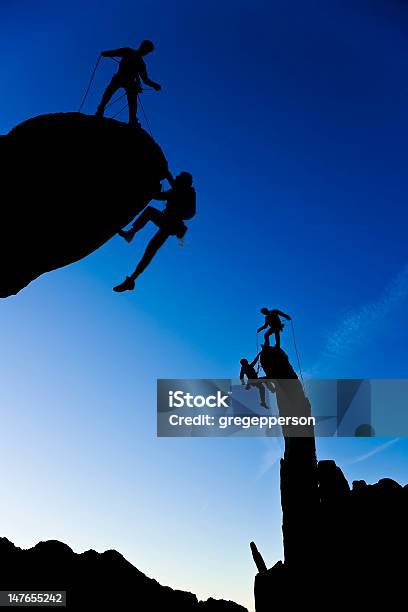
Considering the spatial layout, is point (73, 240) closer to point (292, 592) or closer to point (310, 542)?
point (310, 542)

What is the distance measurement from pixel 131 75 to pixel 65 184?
3.39 metres

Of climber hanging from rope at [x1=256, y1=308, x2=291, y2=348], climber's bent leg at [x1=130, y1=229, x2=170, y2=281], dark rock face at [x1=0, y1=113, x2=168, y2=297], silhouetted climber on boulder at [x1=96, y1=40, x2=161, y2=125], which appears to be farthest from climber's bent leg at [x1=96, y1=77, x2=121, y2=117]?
climber hanging from rope at [x1=256, y1=308, x2=291, y2=348]

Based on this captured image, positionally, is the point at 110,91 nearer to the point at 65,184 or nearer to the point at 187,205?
the point at 65,184

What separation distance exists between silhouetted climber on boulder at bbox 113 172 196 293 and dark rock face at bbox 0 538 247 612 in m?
59.0

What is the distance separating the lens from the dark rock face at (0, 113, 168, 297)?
8.77 meters

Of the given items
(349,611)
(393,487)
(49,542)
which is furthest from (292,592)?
(49,542)

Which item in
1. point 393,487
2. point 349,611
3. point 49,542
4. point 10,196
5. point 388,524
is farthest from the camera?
point 49,542

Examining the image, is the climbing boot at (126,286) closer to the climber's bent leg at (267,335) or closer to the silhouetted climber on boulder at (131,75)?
the silhouetted climber on boulder at (131,75)

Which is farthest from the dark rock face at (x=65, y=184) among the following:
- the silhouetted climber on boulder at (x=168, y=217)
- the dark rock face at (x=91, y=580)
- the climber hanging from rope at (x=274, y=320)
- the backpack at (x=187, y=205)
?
the dark rock face at (x=91, y=580)

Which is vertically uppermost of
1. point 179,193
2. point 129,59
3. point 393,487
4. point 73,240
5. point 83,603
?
point 129,59

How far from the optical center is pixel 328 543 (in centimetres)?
2609

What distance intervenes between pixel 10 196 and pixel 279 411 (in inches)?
805

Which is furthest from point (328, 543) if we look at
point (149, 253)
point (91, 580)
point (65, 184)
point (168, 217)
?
point (91, 580)

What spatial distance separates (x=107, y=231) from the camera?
1012cm
